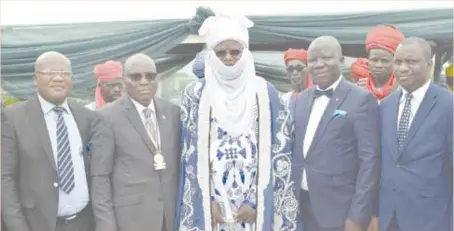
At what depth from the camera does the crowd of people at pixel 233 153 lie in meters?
4.07

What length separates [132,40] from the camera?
683cm

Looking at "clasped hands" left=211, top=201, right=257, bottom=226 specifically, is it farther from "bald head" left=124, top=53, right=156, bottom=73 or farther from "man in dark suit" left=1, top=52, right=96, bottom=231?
"bald head" left=124, top=53, right=156, bottom=73

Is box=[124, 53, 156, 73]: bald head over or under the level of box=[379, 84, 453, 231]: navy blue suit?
over

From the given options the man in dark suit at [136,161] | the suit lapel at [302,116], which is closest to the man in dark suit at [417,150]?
the suit lapel at [302,116]

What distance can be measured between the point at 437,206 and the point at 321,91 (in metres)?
1.06

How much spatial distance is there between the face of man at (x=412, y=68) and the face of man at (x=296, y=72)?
7.65 feet

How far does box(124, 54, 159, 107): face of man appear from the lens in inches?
171

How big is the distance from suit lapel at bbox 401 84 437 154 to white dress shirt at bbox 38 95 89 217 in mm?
2057

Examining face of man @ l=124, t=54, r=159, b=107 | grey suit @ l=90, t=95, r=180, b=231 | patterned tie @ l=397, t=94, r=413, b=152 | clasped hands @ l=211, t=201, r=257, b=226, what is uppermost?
face of man @ l=124, t=54, r=159, b=107

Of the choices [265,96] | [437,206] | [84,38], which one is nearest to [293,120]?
[265,96]

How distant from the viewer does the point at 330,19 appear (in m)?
A: 6.60

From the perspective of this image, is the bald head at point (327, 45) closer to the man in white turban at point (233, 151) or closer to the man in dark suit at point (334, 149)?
the man in dark suit at point (334, 149)

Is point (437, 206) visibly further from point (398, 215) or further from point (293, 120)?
point (293, 120)

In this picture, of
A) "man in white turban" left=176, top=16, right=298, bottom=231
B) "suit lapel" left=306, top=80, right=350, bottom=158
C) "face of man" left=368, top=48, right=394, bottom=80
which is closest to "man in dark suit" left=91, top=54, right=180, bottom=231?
"man in white turban" left=176, top=16, right=298, bottom=231
